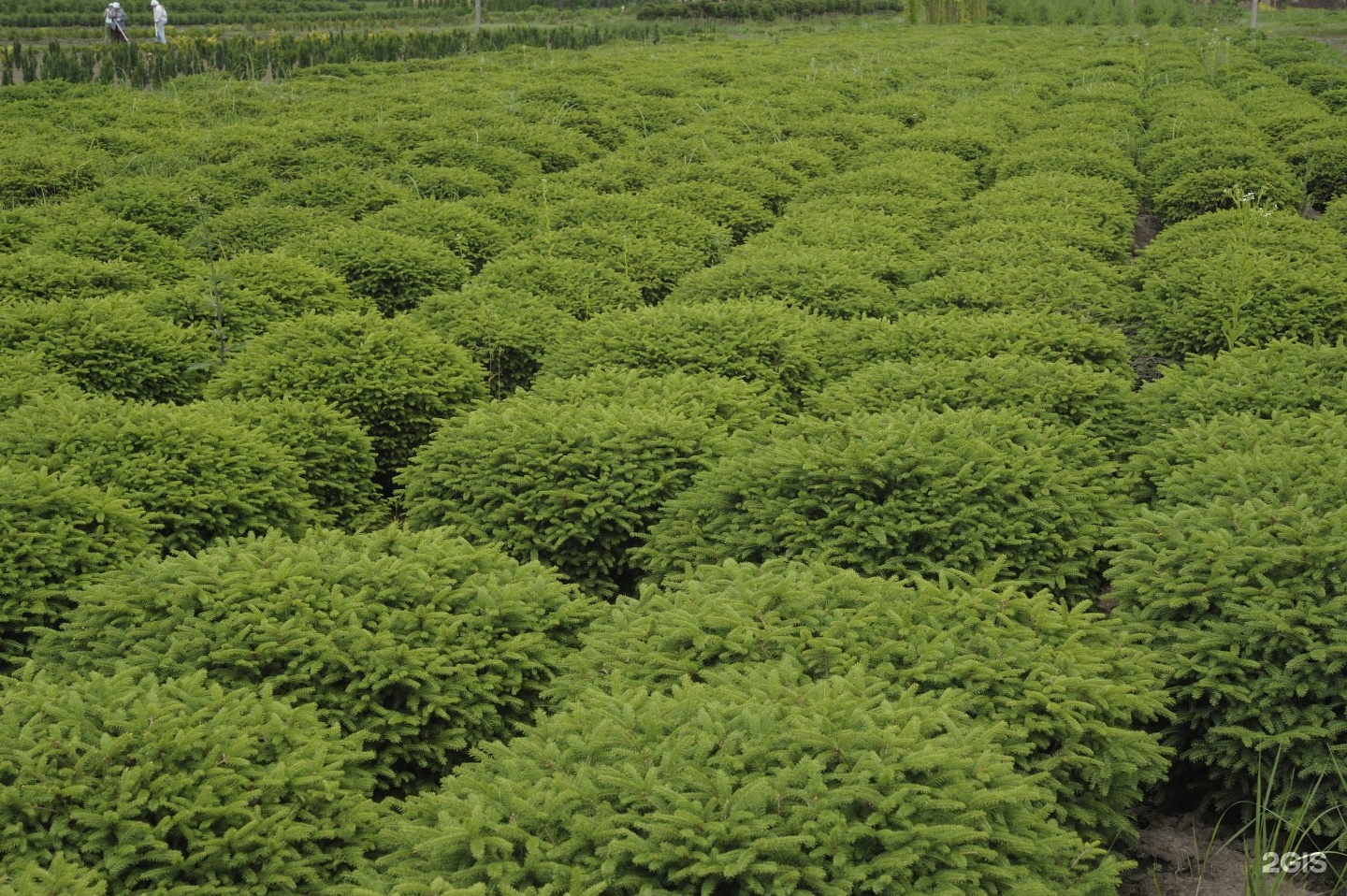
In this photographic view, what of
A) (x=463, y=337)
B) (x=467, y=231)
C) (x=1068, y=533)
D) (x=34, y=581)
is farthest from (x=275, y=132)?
(x=1068, y=533)

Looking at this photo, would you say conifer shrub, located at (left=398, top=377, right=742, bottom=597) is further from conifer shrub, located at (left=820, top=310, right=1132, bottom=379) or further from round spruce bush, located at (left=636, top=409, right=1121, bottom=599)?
conifer shrub, located at (left=820, top=310, right=1132, bottom=379)

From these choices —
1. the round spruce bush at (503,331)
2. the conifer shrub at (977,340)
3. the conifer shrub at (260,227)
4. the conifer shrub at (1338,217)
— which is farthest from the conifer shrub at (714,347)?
the conifer shrub at (1338,217)

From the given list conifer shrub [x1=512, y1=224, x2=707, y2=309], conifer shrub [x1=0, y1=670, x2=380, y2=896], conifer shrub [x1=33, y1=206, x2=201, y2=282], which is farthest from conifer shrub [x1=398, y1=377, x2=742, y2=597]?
conifer shrub [x1=33, y1=206, x2=201, y2=282]

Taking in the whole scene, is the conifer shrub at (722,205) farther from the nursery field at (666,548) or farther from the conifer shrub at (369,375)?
the conifer shrub at (369,375)

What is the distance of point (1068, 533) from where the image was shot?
4812mm

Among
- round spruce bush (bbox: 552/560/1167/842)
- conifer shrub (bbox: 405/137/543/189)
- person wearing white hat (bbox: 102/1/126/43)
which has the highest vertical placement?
person wearing white hat (bbox: 102/1/126/43)

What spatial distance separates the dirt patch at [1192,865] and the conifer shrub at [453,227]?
23.6 feet

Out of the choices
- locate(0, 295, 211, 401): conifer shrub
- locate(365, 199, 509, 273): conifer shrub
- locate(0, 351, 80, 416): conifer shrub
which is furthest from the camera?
locate(365, 199, 509, 273): conifer shrub

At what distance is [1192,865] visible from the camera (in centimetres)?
383

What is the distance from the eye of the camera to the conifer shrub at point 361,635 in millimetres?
3793

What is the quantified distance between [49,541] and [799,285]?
5034 millimetres

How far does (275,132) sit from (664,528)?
36.5 ft

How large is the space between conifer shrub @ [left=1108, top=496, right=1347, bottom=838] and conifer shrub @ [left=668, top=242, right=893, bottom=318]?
12.2 feet

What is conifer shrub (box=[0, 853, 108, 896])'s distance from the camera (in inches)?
109
